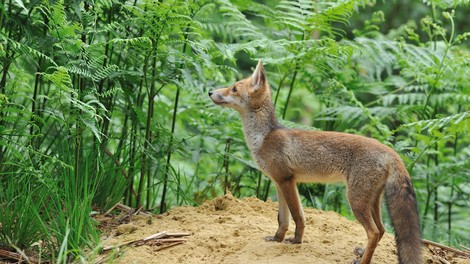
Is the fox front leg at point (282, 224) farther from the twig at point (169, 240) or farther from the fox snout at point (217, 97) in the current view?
the fox snout at point (217, 97)

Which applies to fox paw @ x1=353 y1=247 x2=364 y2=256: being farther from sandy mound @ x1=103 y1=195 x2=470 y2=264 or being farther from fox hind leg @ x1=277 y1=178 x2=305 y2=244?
fox hind leg @ x1=277 y1=178 x2=305 y2=244

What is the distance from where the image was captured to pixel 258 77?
6.96 m

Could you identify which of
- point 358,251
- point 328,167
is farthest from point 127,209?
point 358,251

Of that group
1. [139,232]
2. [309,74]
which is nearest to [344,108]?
[309,74]

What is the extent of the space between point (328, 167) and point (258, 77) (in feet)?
4.16

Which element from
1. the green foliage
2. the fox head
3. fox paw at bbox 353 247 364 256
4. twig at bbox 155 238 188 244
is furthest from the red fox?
twig at bbox 155 238 188 244

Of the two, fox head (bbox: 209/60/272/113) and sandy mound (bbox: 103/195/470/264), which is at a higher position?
fox head (bbox: 209/60/272/113)

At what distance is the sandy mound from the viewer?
19.7 feet

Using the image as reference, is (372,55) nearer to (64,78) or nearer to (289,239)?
(289,239)

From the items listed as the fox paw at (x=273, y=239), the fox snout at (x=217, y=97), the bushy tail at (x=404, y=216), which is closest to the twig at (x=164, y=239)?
the fox paw at (x=273, y=239)

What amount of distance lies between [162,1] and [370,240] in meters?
3.23

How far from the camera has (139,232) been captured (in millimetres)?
6598

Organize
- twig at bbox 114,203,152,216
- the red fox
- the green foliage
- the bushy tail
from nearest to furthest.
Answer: the bushy tail → the red fox → the green foliage → twig at bbox 114,203,152,216

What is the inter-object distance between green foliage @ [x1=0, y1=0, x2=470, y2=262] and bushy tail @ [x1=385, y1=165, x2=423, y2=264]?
3.34ft
